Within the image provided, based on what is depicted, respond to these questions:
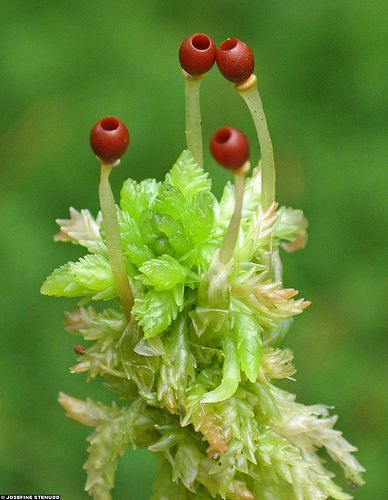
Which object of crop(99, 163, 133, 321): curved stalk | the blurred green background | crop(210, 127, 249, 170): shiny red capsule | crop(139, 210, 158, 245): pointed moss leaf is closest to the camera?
crop(210, 127, 249, 170): shiny red capsule

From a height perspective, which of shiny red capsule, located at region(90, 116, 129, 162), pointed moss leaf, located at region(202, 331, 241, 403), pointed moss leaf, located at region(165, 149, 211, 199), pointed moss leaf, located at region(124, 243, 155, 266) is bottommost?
pointed moss leaf, located at region(202, 331, 241, 403)

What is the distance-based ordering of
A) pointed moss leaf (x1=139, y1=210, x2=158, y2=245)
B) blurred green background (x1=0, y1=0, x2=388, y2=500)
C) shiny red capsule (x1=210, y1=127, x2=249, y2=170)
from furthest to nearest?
1. blurred green background (x1=0, y1=0, x2=388, y2=500)
2. pointed moss leaf (x1=139, y1=210, x2=158, y2=245)
3. shiny red capsule (x1=210, y1=127, x2=249, y2=170)

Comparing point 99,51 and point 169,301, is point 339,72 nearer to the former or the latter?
point 99,51

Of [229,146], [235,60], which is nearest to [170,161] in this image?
[235,60]

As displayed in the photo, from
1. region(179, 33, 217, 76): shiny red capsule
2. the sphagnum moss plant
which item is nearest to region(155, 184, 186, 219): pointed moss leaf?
the sphagnum moss plant

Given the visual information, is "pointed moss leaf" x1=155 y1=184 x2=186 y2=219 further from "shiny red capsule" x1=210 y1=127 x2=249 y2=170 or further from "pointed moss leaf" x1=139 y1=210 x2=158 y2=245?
"shiny red capsule" x1=210 y1=127 x2=249 y2=170

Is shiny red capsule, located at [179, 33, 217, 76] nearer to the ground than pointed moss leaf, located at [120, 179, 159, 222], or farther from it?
farther from it

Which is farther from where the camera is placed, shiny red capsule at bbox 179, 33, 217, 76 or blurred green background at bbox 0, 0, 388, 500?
blurred green background at bbox 0, 0, 388, 500
